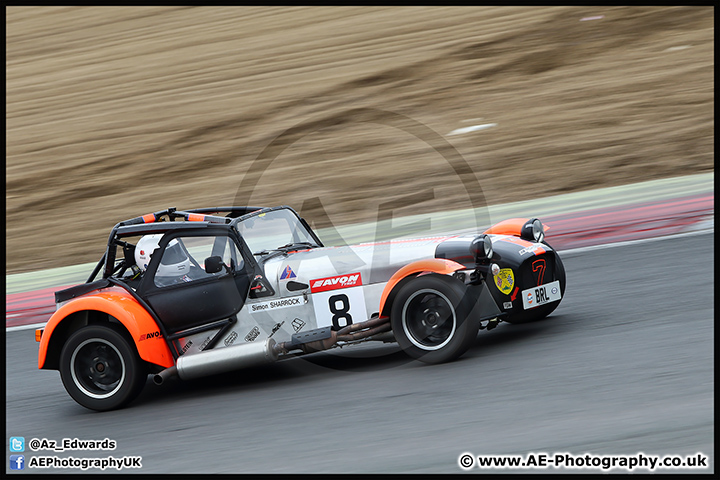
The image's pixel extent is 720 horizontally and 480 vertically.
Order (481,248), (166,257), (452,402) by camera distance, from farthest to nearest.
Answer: (166,257) → (481,248) → (452,402)

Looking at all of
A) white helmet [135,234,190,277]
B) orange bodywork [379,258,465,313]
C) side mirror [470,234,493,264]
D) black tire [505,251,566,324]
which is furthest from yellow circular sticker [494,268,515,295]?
white helmet [135,234,190,277]

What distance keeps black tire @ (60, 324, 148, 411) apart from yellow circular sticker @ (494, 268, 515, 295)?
9.04ft

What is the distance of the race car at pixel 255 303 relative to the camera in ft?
18.1

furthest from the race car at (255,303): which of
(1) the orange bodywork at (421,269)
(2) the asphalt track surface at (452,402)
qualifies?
(2) the asphalt track surface at (452,402)

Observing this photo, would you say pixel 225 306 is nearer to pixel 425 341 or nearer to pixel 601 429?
pixel 425 341

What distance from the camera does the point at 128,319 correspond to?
574 centimetres

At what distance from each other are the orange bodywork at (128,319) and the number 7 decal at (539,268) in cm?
288

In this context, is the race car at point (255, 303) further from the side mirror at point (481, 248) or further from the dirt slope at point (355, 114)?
the dirt slope at point (355, 114)

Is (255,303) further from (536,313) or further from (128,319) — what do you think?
(536,313)

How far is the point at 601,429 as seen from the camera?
4.15 metres

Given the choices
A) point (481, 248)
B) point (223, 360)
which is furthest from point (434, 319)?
point (223, 360)

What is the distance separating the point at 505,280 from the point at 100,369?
10.4 ft

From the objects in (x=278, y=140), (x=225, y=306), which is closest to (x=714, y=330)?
(x=225, y=306)

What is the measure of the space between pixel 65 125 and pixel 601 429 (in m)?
15.2
